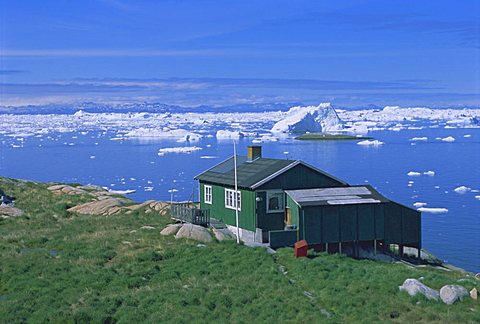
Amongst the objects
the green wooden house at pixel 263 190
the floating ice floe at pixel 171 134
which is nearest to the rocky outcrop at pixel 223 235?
the green wooden house at pixel 263 190

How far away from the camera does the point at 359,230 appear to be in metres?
25.8

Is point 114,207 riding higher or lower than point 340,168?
higher

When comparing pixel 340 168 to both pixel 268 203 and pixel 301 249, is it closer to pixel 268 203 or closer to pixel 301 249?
pixel 268 203

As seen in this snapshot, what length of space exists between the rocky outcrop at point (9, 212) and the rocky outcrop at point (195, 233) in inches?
444

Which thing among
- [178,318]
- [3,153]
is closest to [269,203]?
[178,318]

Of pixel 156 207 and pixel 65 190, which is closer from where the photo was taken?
pixel 156 207

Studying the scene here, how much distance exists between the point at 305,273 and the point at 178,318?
17.6ft

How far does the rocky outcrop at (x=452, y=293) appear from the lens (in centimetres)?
1753

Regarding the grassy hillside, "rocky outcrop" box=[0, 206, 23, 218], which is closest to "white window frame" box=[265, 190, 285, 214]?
the grassy hillside

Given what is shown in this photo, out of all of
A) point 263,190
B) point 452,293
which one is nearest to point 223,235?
point 263,190

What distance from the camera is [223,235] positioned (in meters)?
25.9

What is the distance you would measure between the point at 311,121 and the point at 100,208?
11849 cm

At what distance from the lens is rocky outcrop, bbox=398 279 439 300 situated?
17750mm

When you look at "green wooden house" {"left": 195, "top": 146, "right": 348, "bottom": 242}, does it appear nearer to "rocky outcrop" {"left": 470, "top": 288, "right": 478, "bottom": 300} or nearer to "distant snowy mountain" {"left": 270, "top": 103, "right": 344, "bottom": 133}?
"rocky outcrop" {"left": 470, "top": 288, "right": 478, "bottom": 300}
